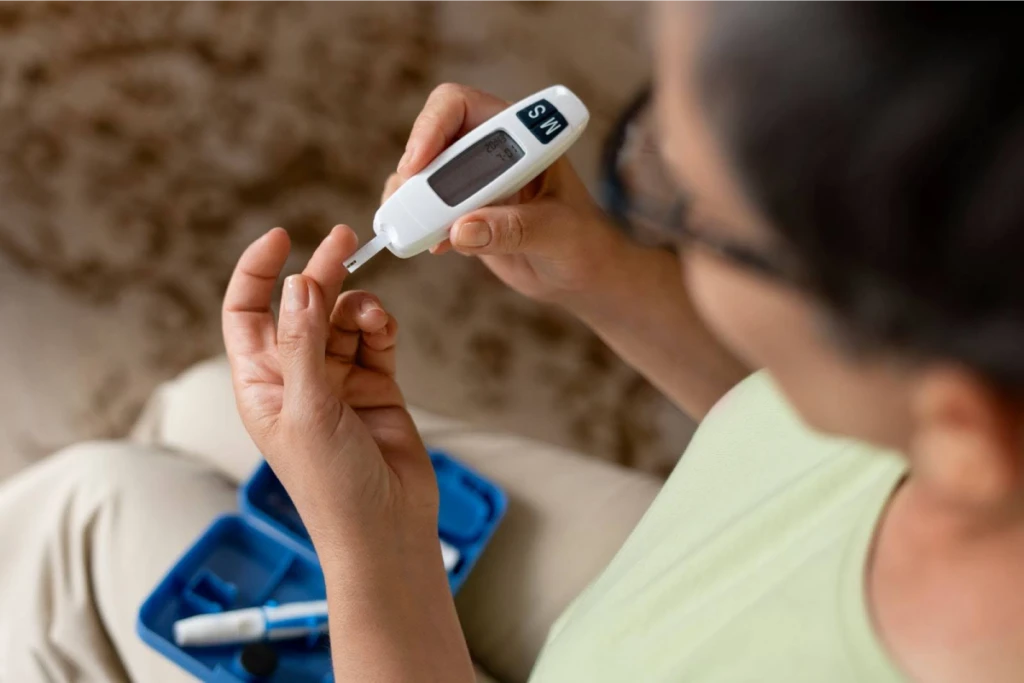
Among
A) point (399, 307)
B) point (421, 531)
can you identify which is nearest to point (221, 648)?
point (421, 531)

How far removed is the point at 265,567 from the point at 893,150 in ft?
2.08

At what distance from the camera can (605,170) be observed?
1.32ft

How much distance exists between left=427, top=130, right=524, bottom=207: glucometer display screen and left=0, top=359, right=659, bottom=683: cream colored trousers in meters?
0.25

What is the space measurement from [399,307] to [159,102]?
504mm

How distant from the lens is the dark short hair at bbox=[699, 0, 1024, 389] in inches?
9.2

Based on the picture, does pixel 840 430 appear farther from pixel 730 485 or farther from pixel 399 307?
pixel 399 307

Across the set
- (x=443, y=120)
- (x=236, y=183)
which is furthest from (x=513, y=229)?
(x=236, y=183)

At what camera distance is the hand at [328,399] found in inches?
22.7

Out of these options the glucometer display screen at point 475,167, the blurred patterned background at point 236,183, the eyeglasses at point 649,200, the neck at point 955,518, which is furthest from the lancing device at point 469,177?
A: the blurred patterned background at point 236,183

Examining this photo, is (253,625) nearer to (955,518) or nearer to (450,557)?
(450,557)

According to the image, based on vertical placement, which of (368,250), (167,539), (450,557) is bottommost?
(450,557)

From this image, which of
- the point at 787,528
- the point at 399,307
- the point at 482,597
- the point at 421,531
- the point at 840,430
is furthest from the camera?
the point at 399,307

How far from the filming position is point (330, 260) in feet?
2.05

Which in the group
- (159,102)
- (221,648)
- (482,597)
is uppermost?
(159,102)
